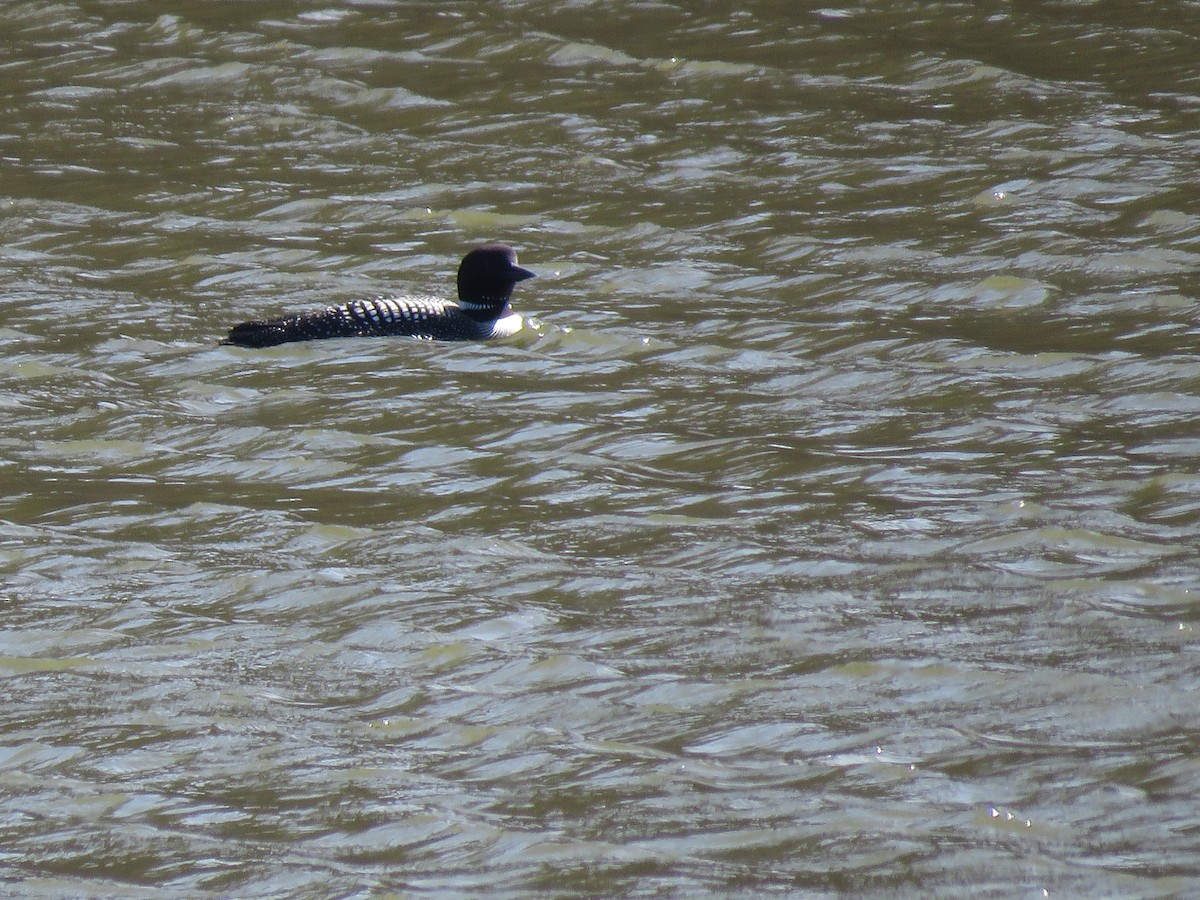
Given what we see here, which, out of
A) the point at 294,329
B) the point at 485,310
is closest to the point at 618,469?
the point at 485,310

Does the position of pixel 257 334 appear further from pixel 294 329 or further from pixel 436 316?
pixel 436 316

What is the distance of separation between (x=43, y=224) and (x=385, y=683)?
694 cm

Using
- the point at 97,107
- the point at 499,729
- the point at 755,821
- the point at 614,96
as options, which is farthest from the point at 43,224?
the point at 755,821

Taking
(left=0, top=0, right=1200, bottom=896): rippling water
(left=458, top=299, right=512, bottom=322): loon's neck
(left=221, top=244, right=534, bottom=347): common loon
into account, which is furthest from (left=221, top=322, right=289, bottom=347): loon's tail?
(left=458, top=299, right=512, bottom=322): loon's neck

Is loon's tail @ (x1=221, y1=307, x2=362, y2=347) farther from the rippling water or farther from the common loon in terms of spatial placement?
the rippling water

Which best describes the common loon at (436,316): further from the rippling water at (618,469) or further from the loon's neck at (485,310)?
the rippling water at (618,469)

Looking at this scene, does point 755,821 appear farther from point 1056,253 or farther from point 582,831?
point 1056,253

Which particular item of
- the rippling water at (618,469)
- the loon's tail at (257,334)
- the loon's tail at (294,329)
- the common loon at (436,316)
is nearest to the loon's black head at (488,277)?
the common loon at (436,316)

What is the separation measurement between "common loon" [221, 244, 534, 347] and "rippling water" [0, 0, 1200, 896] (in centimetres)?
18

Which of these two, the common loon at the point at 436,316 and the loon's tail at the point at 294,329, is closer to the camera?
the loon's tail at the point at 294,329

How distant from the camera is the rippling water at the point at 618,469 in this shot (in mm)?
5543

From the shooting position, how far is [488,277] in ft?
34.8

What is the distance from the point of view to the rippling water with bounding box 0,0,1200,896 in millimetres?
5543

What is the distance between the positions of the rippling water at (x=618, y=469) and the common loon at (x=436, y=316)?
18 centimetres
